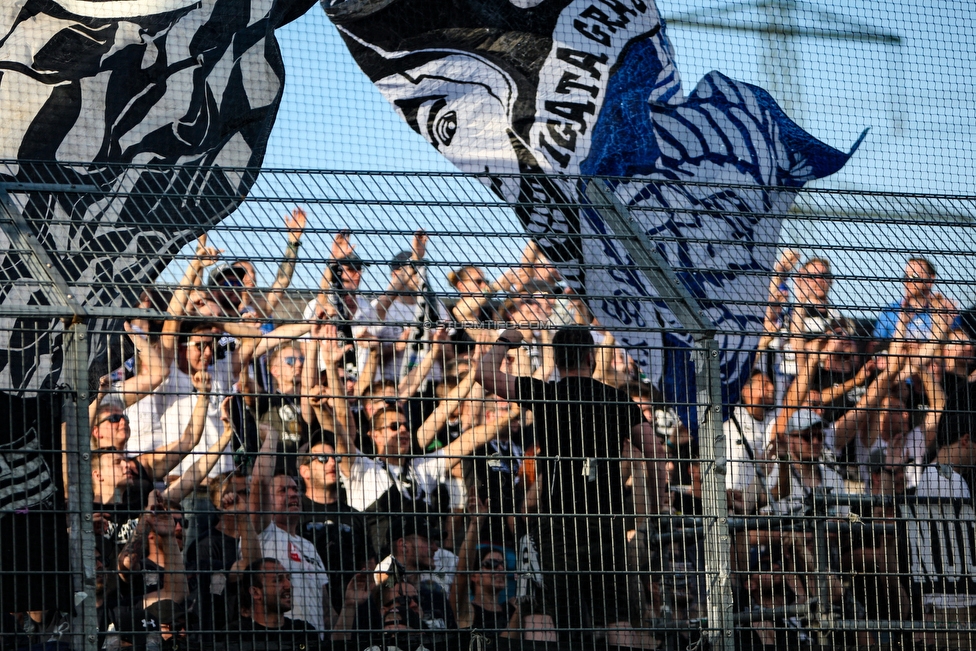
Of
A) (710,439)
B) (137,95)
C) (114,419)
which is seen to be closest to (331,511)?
(114,419)

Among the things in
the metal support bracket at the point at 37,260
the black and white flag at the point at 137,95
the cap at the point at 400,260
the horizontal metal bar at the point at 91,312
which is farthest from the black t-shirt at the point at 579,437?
the black and white flag at the point at 137,95

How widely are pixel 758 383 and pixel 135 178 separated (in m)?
3.57

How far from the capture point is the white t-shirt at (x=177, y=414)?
4.12 m

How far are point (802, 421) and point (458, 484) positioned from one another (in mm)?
1623

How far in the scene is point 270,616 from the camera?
173 inches

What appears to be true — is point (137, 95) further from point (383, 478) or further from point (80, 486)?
point (80, 486)

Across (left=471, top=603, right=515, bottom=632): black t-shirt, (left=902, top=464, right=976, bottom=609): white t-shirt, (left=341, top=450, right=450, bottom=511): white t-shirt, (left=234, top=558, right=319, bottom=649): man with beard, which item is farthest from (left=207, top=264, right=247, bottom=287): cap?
(left=902, top=464, right=976, bottom=609): white t-shirt

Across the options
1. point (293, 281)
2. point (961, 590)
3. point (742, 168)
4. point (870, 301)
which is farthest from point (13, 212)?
point (742, 168)

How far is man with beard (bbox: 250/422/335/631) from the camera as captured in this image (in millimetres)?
4059

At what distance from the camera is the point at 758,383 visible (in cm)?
606

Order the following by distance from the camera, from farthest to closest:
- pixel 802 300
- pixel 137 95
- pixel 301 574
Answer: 1. pixel 137 95
2. pixel 802 300
3. pixel 301 574

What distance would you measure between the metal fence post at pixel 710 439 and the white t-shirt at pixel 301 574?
1408mm

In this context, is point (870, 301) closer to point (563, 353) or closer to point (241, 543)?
point (563, 353)

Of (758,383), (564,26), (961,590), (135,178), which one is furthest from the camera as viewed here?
(564,26)
